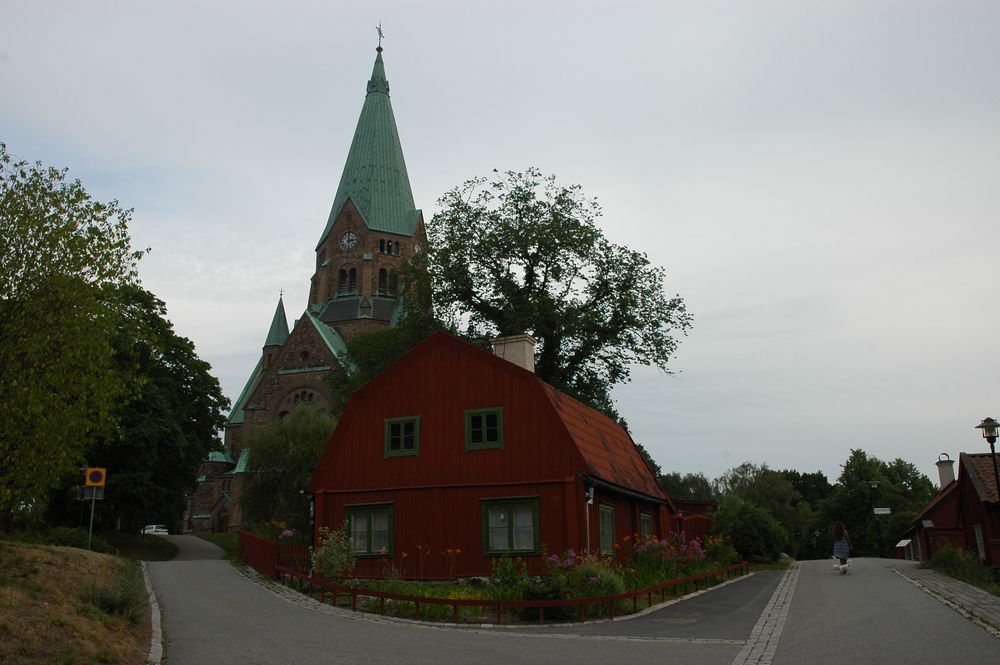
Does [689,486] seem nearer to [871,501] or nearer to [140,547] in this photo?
[871,501]

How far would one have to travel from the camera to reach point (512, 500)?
21.6 m

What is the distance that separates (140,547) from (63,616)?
32.1m

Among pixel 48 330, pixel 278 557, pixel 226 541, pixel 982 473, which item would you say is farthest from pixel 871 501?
pixel 48 330

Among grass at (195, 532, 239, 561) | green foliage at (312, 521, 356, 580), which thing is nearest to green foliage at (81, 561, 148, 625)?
green foliage at (312, 521, 356, 580)

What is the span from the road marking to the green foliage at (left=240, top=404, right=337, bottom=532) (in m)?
24.0

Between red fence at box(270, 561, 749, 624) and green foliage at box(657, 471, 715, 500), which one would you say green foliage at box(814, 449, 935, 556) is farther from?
red fence at box(270, 561, 749, 624)

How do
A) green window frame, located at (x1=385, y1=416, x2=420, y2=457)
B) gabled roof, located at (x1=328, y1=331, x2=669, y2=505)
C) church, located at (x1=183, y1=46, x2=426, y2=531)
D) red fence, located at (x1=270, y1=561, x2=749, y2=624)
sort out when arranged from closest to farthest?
red fence, located at (x1=270, y1=561, x2=749, y2=624)
gabled roof, located at (x1=328, y1=331, x2=669, y2=505)
green window frame, located at (x1=385, y1=416, x2=420, y2=457)
church, located at (x1=183, y1=46, x2=426, y2=531)

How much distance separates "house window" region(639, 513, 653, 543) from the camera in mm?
26094

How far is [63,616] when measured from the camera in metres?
11.7

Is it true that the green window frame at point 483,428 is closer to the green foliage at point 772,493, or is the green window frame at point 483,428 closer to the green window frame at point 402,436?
the green window frame at point 402,436

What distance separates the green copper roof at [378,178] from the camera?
270 feet

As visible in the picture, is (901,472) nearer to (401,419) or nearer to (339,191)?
(339,191)

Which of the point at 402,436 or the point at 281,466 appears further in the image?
the point at 281,466

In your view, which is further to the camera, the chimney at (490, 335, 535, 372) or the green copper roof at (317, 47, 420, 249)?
the green copper roof at (317, 47, 420, 249)
